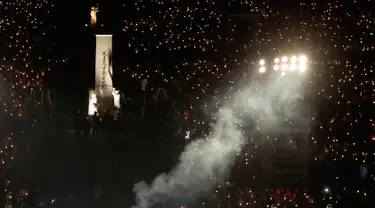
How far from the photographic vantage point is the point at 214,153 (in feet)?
57.7

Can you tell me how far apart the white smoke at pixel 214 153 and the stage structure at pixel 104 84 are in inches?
137

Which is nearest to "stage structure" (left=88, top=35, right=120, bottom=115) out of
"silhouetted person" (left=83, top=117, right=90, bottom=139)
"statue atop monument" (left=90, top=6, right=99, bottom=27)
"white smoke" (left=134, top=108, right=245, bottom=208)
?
"silhouetted person" (left=83, top=117, right=90, bottom=139)

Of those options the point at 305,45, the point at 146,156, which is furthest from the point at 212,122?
the point at 305,45

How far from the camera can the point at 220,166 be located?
17.6 m

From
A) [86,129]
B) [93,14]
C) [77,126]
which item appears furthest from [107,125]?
[93,14]

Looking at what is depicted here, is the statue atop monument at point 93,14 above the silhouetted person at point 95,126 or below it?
above

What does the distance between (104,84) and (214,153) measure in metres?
5.32

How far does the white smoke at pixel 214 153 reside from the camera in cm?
1716

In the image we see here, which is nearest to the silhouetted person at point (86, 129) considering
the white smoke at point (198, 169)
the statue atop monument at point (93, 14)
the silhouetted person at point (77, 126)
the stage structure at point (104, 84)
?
the silhouetted person at point (77, 126)

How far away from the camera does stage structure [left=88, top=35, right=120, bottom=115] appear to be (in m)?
17.8

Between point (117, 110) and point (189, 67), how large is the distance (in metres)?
3.64

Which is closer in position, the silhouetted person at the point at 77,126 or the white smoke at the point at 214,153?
the white smoke at the point at 214,153

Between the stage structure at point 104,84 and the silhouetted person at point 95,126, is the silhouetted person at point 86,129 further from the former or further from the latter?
the stage structure at point 104,84

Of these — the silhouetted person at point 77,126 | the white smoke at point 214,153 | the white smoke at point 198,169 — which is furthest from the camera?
the silhouetted person at point 77,126
